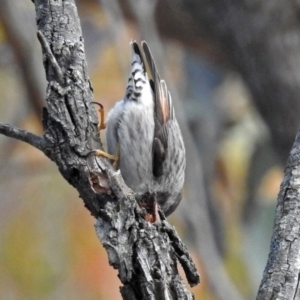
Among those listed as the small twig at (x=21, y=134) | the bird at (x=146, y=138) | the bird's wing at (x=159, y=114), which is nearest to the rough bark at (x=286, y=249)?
the small twig at (x=21, y=134)

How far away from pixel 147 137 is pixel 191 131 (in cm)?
343

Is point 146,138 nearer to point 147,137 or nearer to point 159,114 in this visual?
point 147,137

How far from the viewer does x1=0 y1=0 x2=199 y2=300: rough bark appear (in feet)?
6.70

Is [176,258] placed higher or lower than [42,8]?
lower

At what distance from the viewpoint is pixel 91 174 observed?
2221 millimetres

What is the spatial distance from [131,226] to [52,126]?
45 centimetres

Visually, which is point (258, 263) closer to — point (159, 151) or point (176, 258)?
point (159, 151)

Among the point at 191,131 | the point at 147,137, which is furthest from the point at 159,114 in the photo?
the point at 191,131

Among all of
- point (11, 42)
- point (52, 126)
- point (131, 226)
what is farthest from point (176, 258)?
point (11, 42)

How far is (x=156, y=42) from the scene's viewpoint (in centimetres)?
486

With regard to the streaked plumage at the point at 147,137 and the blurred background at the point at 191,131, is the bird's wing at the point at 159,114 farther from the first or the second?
the blurred background at the point at 191,131

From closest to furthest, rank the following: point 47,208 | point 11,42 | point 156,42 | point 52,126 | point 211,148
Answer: point 52,126
point 156,42
point 11,42
point 211,148
point 47,208

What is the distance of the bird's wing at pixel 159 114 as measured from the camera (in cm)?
402

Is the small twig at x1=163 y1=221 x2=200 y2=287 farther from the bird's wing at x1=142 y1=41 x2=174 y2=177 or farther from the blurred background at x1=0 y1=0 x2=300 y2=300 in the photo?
the blurred background at x1=0 y1=0 x2=300 y2=300
